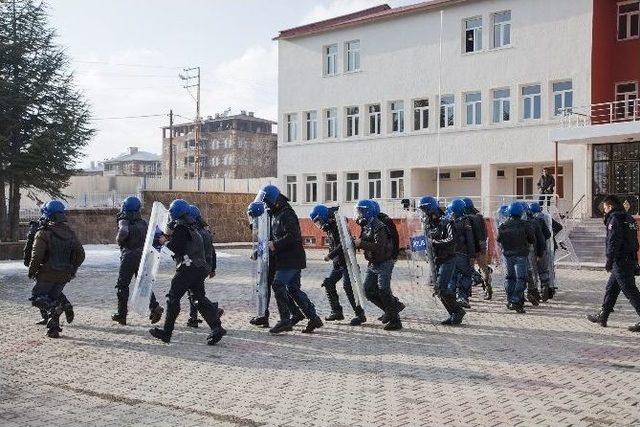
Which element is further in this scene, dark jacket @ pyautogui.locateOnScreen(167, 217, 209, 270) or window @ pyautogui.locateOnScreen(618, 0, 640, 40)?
window @ pyautogui.locateOnScreen(618, 0, 640, 40)

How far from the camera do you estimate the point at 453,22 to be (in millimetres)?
32781

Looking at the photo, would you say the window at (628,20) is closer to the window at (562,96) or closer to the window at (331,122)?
the window at (562,96)

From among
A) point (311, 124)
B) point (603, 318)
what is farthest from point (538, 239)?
point (311, 124)

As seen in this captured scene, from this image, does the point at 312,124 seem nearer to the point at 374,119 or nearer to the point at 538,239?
the point at 374,119

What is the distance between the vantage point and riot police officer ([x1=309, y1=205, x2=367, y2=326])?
11.0 metres

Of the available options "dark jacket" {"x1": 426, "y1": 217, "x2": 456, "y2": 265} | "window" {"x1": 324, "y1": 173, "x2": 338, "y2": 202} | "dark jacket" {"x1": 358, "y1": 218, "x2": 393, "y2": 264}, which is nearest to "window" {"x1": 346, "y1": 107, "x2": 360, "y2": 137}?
"window" {"x1": 324, "y1": 173, "x2": 338, "y2": 202}

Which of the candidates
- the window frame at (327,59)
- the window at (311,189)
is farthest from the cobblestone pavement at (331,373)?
the window frame at (327,59)

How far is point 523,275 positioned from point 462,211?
1.54m

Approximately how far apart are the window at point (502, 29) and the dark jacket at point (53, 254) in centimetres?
2526

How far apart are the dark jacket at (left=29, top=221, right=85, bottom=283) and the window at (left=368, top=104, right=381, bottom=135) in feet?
87.4

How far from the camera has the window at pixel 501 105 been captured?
31297 millimetres

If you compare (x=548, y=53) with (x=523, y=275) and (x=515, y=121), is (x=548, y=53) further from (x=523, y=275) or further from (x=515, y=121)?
(x=523, y=275)

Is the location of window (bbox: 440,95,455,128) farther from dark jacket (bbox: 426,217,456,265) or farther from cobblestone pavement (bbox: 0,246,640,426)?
dark jacket (bbox: 426,217,456,265)

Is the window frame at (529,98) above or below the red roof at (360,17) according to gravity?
below
